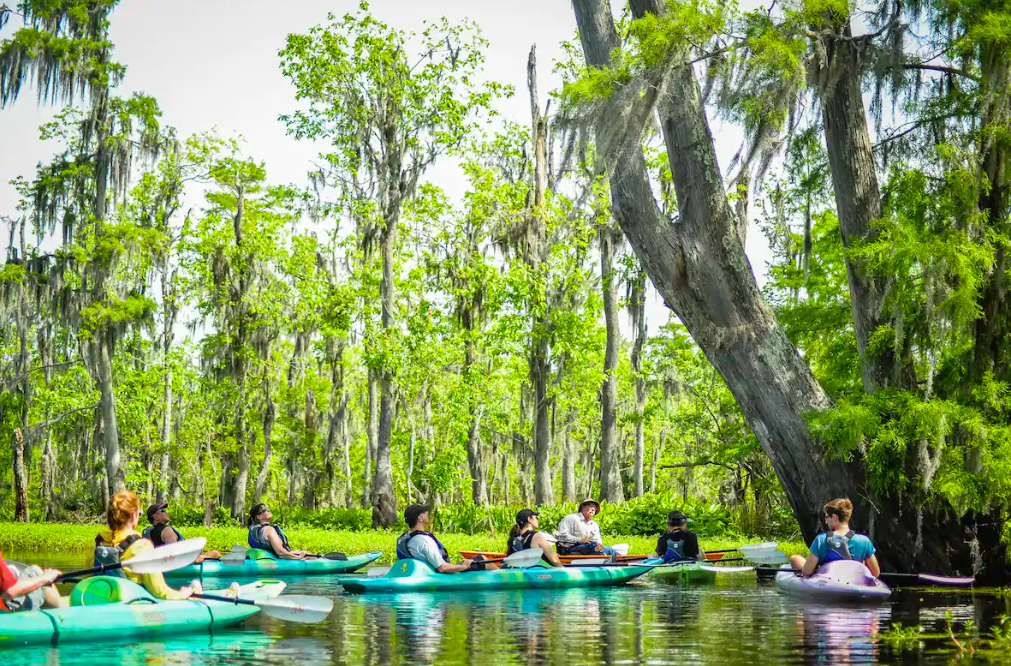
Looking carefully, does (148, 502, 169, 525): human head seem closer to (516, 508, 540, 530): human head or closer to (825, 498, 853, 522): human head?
(516, 508, 540, 530): human head

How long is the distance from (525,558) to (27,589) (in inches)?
267

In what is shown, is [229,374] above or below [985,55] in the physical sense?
below

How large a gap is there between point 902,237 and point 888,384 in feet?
6.57

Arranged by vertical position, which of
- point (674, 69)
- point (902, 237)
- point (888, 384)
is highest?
point (674, 69)

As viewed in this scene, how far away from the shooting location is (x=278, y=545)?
15.7m

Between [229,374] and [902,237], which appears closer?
[902,237]

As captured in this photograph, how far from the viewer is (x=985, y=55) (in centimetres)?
1241

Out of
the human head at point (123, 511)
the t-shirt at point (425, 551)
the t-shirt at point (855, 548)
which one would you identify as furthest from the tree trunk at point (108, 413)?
the t-shirt at point (855, 548)

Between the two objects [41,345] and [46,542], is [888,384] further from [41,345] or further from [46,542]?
[41,345]

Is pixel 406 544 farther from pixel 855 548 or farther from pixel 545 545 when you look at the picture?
pixel 855 548

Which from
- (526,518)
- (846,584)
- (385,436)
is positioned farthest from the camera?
(385,436)

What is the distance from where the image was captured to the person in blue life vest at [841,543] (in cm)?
1116

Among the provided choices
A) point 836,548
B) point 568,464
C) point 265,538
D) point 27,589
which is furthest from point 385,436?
point 27,589

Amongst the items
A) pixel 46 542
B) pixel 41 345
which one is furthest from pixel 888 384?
pixel 41 345
